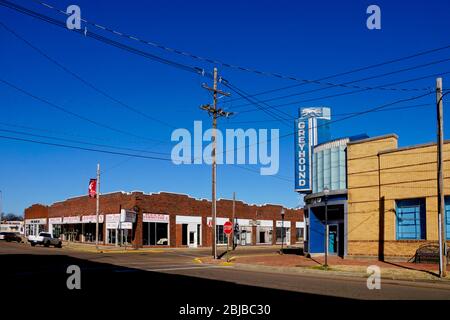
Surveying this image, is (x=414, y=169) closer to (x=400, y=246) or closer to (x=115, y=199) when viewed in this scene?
(x=400, y=246)

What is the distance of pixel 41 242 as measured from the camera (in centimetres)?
5259

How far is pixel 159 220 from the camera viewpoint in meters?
55.6

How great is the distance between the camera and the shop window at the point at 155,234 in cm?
5433

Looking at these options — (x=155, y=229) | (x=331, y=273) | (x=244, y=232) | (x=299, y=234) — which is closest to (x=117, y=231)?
(x=155, y=229)

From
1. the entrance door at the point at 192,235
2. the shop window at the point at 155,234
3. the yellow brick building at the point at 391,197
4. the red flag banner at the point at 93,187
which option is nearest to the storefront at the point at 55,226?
the red flag banner at the point at 93,187

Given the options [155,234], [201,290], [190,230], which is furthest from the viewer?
[190,230]

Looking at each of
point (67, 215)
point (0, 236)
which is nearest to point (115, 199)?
point (67, 215)

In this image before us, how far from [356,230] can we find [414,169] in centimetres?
558

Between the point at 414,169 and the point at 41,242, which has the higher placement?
the point at 414,169

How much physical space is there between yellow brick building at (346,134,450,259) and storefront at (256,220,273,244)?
3934cm

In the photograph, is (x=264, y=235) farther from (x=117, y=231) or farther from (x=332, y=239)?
(x=332, y=239)

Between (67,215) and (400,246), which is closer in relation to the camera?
(400,246)

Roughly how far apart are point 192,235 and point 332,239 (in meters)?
27.3
